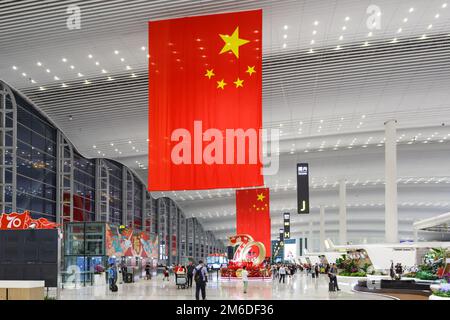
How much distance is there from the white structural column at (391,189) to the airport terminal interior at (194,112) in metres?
0.10

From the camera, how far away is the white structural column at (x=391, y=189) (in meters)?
35.5

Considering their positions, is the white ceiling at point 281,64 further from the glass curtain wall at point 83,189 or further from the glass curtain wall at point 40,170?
the glass curtain wall at point 83,189

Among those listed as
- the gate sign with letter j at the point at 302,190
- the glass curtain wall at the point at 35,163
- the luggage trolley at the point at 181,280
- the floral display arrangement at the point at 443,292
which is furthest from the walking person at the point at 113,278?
the floral display arrangement at the point at 443,292

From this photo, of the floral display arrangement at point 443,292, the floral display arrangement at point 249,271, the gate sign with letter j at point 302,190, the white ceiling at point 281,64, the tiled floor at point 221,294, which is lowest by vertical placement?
the floral display arrangement at point 249,271

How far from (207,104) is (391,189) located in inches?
902

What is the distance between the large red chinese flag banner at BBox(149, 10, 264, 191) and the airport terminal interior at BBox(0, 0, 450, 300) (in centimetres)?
4

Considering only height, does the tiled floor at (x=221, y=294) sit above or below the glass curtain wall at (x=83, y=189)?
below

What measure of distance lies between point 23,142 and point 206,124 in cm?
1902

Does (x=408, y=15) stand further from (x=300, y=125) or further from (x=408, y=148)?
(x=408, y=148)

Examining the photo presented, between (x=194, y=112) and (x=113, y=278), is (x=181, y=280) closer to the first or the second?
(x=113, y=278)

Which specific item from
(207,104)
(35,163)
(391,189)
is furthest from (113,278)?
(391,189)

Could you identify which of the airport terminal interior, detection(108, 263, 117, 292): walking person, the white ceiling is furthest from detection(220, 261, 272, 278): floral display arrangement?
detection(108, 263, 117, 292): walking person

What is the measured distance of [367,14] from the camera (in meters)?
23.3

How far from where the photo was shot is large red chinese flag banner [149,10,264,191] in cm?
1584
